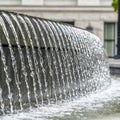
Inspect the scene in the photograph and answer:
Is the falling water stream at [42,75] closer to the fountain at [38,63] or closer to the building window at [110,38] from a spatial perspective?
the fountain at [38,63]

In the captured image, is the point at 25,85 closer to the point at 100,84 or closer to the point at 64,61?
the point at 64,61

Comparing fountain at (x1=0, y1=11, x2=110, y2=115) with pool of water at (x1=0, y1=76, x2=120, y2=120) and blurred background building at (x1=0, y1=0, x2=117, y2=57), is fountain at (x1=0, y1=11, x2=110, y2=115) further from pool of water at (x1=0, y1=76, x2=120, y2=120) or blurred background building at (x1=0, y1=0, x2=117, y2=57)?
blurred background building at (x1=0, y1=0, x2=117, y2=57)

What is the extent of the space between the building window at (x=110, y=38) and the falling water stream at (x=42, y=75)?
27885 mm

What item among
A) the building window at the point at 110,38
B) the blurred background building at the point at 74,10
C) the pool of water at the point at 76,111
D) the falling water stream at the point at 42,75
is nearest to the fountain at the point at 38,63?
the falling water stream at the point at 42,75

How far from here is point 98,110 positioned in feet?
25.7

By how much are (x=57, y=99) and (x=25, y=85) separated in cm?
134

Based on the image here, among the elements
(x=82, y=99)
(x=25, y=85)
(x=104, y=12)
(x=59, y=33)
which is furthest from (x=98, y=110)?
(x=104, y=12)

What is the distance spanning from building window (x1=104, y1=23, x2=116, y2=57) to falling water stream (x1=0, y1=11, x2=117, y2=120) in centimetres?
2788

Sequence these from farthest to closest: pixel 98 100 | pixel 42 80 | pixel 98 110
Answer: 1. pixel 98 100
2. pixel 42 80
3. pixel 98 110

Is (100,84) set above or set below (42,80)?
below

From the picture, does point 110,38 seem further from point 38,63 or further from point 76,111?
point 76,111

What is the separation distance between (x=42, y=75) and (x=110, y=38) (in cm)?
3121

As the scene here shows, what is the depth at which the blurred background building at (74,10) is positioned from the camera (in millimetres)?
38469

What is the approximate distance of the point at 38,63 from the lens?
846cm
